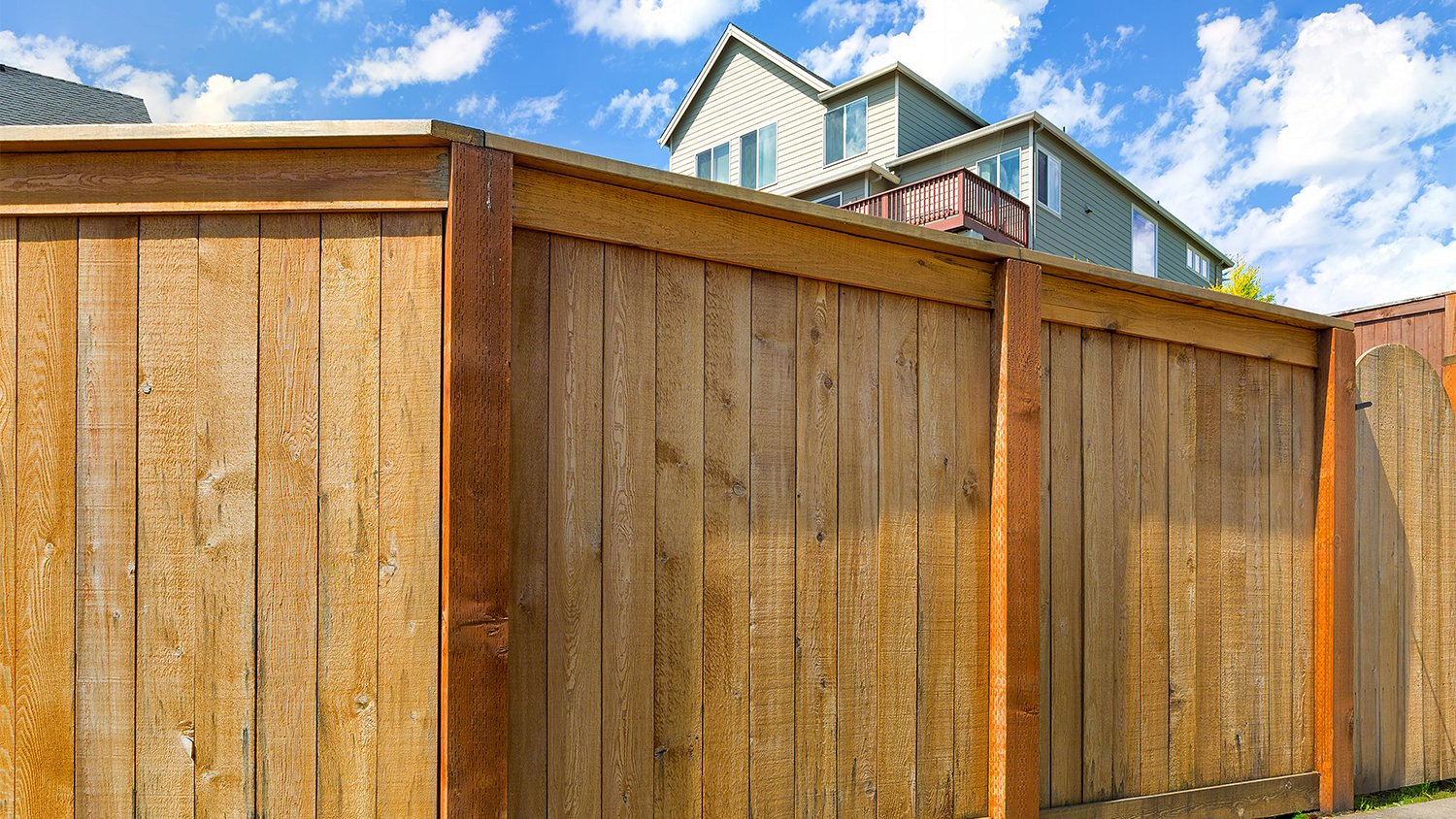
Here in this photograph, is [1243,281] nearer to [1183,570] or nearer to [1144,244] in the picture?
[1144,244]

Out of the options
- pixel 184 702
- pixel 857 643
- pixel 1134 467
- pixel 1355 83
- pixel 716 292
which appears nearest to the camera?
pixel 184 702

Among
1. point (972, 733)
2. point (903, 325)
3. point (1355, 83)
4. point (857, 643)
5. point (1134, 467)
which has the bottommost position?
point (972, 733)

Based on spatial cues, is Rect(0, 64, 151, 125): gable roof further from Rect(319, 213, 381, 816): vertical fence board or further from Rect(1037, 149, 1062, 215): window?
Rect(1037, 149, 1062, 215): window

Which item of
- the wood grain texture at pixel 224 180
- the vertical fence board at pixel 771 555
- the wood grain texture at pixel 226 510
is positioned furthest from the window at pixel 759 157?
the wood grain texture at pixel 226 510

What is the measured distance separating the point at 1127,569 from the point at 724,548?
A: 169 centimetres

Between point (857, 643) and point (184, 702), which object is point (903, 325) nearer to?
point (857, 643)

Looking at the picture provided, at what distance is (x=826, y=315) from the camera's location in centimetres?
263

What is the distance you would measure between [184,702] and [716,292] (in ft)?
5.37

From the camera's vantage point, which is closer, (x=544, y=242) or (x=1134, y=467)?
(x=544, y=242)

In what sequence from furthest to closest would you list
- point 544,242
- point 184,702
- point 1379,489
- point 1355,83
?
point 1355,83 → point 1379,489 → point 544,242 → point 184,702

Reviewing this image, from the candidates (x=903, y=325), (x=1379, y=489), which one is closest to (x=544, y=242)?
(x=903, y=325)

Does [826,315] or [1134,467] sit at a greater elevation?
[826,315]

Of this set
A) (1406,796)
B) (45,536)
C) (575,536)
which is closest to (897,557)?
(575,536)

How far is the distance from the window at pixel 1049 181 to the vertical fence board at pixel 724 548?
46.4 feet
